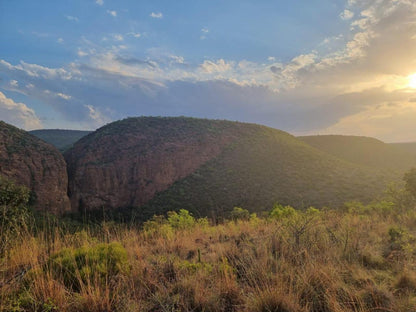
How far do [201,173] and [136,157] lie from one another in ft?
38.7

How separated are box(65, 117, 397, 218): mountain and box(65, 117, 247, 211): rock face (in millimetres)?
141

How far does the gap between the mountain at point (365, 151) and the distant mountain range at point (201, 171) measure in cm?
343

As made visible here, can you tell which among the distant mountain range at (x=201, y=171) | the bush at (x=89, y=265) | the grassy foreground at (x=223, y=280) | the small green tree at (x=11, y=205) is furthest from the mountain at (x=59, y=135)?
the grassy foreground at (x=223, y=280)

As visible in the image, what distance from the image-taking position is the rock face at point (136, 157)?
34938 mm

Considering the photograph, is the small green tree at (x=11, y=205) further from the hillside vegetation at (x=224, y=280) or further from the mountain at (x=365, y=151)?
the mountain at (x=365, y=151)

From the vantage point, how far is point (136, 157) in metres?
40.7

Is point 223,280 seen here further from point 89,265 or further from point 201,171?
point 201,171

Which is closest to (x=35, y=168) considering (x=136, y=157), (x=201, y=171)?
(x=136, y=157)

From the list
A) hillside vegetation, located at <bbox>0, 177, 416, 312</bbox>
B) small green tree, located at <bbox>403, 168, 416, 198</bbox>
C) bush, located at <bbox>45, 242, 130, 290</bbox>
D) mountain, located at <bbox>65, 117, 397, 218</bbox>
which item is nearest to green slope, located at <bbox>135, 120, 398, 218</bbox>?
mountain, located at <bbox>65, 117, 397, 218</bbox>

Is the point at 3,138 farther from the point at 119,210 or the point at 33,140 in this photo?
the point at 119,210

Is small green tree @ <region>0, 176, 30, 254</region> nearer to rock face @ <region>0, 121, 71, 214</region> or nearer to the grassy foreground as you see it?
the grassy foreground

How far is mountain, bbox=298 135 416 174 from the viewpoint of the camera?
57.2 m

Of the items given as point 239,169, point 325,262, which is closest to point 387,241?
point 325,262

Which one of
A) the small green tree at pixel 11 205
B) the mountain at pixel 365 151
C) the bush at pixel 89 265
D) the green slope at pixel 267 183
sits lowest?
the green slope at pixel 267 183
